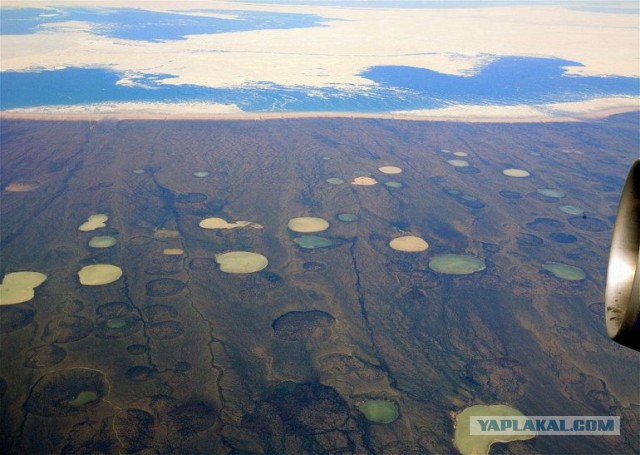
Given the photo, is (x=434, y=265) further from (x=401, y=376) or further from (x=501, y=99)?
(x=501, y=99)

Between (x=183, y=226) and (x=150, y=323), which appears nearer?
(x=150, y=323)

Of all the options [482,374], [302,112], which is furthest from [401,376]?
[302,112]

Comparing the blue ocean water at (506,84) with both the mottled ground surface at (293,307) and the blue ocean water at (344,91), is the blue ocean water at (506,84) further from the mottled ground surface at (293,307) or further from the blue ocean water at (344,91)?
the mottled ground surface at (293,307)

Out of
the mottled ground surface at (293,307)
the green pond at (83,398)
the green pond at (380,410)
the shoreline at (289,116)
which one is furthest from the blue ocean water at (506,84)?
the green pond at (83,398)

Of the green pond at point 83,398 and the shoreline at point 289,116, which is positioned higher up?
the shoreline at point 289,116

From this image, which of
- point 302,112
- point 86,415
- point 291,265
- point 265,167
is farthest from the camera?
point 302,112

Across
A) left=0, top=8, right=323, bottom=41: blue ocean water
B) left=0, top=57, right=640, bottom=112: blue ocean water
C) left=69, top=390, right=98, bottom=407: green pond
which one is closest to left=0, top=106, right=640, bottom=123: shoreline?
left=0, top=57, right=640, bottom=112: blue ocean water

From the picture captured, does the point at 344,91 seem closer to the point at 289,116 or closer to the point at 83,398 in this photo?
the point at 289,116
